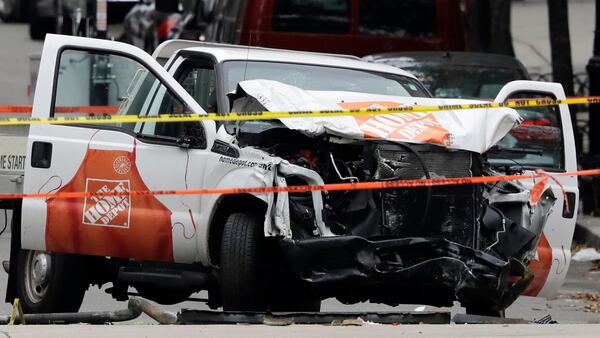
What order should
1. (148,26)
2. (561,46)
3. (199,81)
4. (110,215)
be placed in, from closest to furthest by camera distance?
(110,215) < (199,81) < (561,46) < (148,26)

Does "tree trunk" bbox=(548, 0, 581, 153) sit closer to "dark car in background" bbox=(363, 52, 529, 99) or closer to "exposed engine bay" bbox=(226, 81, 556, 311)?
"dark car in background" bbox=(363, 52, 529, 99)

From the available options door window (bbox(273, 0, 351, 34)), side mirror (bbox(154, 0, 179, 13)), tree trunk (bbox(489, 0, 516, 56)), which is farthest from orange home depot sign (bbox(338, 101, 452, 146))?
tree trunk (bbox(489, 0, 516, 56))

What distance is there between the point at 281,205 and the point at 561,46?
956 centimetres

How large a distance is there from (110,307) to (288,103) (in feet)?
9.40

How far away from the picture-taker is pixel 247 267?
7777mm

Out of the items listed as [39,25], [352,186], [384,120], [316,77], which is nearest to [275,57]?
[316,77]

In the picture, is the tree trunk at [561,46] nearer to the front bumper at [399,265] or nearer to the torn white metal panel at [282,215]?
the front bumper at [399,265]

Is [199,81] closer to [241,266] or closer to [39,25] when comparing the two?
[241,266]

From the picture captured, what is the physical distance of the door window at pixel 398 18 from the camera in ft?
53.6

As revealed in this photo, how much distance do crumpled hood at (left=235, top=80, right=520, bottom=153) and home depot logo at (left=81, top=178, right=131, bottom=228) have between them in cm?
89

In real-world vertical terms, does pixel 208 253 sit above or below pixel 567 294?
above

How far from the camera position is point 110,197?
8320 millimetres
